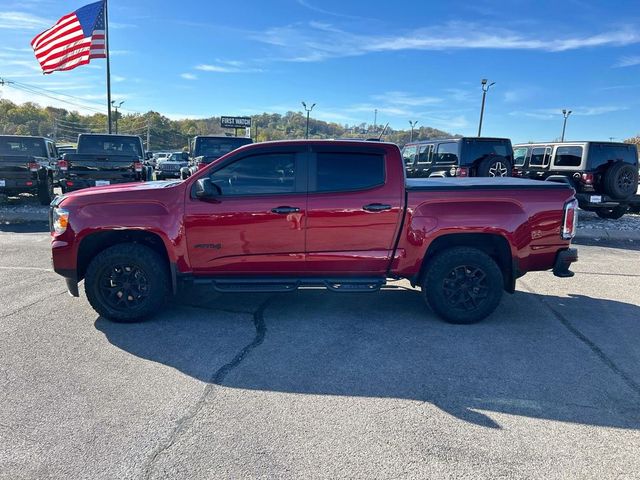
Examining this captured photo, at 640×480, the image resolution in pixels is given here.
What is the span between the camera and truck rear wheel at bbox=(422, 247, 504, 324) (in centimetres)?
458

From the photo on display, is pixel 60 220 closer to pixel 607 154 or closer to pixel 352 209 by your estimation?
pixel 352 209

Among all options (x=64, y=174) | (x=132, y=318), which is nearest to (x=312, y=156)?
(x=132, y=318)

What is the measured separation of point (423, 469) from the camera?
8.21 feet

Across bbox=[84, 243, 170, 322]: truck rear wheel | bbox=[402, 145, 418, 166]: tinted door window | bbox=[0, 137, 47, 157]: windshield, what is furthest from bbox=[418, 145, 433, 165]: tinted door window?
bbox=[0, 137, 47, 157]: windshield

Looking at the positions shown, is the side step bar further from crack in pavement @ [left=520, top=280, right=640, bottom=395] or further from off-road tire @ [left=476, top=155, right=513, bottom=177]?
off-road tire @ [left=476, top=155, right=513, bottom=177]

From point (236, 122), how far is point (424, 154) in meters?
28.6

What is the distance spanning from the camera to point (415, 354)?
3959 mm

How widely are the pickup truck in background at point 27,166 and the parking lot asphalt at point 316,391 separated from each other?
8.07 meters

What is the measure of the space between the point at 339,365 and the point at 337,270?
121 cm

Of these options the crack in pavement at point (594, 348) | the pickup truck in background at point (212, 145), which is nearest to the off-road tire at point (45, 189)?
the pickup truck in background at point (212, 145)

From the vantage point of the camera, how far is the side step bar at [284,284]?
4562 millimetres

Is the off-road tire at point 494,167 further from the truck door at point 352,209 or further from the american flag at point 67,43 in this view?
the american flag at point 67,43

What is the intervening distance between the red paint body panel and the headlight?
5 centimetres

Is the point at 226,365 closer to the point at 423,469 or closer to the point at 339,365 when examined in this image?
the point at 339,365
